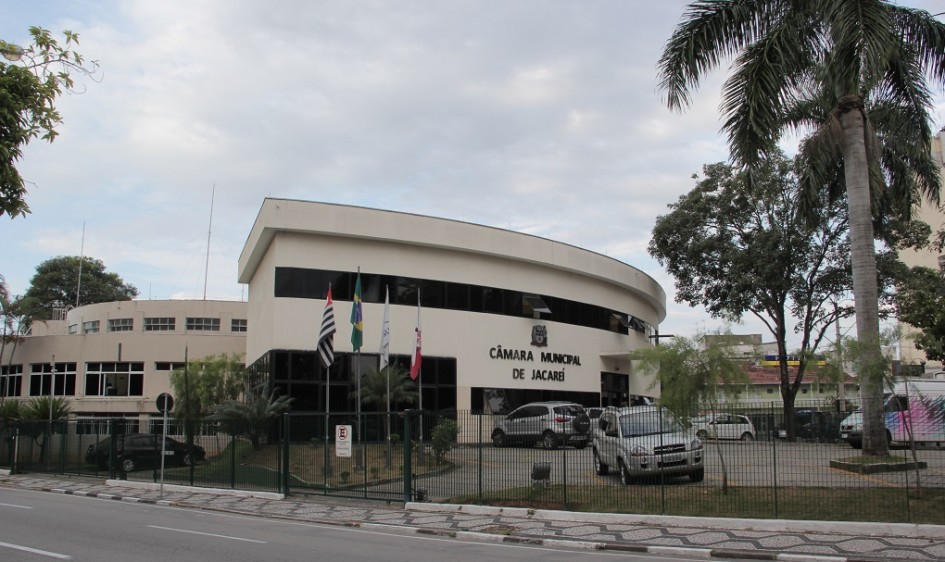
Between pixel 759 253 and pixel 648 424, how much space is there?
2328 centimetres

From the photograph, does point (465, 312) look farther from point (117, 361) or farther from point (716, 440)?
point (117, 361)

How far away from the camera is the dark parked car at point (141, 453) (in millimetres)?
23569

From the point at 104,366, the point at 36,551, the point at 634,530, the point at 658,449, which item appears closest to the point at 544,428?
the point at 658,449

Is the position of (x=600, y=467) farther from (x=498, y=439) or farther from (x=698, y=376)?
(x=698, y=376)

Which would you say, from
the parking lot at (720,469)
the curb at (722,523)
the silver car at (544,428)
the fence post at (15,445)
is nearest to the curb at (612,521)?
the curb at (722,523)

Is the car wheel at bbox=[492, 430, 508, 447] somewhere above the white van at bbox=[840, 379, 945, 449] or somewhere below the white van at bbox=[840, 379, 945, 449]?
below

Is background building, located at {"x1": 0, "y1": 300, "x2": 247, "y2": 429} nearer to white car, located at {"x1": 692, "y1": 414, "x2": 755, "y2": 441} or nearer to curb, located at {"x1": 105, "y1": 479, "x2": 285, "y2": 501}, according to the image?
curb, located at {"x1": 105, "y1": 479, "x2": 285, "y2": 501}

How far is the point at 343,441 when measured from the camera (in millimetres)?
19109

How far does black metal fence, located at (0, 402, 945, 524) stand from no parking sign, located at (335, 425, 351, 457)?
33 mm

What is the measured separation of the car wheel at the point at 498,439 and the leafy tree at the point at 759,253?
23066 mm

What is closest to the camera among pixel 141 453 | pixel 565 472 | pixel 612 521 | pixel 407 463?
pixel 612 521

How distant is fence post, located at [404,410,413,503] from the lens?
17641mm

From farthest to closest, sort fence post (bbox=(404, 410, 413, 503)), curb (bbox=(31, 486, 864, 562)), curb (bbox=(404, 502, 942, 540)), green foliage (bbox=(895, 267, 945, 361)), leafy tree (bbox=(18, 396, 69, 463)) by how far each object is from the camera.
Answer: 1. leafy tree (bbox=(18, 396, 69, 463))
2. green foliage (bbox=(895, 267, 945, 361))
3. fence post (bbox=(404, 410, 413, 503))
4. curb (bbox=(404, 502, 942, 540))
5. curb (bbox=(31, 486, 864, 562))

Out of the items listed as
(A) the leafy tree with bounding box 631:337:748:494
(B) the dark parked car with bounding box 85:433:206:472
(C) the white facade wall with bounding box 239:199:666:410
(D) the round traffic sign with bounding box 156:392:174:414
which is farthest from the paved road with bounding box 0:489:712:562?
(C) the white facade wall with bounding box 239:199:666:410
